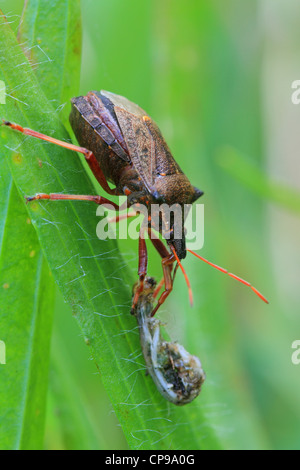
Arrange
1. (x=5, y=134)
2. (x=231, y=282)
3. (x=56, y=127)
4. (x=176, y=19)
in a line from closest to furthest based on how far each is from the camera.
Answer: (x=5, y=134) → (x=56, y=127) → (x=176, y=19) → (x=231, y=282)

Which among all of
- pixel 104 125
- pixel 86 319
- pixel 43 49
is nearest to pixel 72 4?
pixel 43 49

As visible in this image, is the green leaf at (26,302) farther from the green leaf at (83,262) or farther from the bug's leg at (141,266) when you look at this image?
the bug's leg at (141,266)

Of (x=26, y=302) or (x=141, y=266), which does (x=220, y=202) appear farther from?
(x=26, y=302)

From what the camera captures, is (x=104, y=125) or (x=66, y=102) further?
(x=104, y=125)

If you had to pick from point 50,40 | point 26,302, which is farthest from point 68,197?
point 50,40
